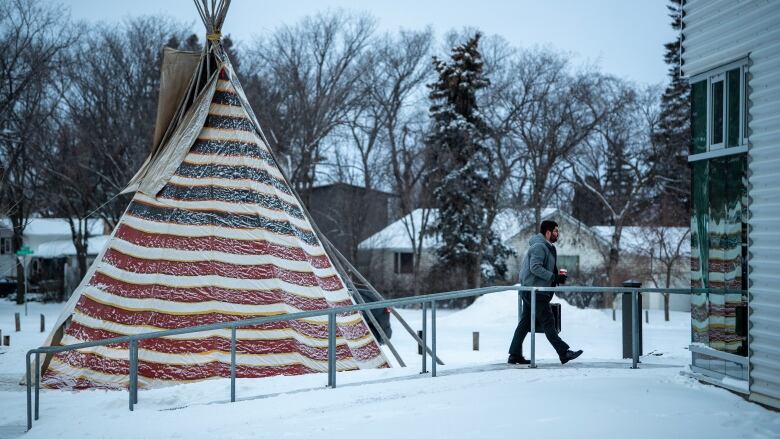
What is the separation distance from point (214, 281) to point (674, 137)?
32632mm

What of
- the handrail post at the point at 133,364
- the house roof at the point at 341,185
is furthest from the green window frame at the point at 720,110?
the house roof at the point at 341,185

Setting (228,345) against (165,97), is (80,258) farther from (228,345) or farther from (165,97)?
(228,345)

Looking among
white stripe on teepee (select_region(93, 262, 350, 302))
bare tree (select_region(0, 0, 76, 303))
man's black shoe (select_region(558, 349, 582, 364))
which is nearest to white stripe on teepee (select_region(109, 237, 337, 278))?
white stripe on teepee (select_region(93, 262, 350, 302))

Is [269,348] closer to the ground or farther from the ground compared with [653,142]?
closer to the ground

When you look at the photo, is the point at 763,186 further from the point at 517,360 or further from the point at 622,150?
the point at 622,150

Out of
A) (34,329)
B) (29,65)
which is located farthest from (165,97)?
(29,65)

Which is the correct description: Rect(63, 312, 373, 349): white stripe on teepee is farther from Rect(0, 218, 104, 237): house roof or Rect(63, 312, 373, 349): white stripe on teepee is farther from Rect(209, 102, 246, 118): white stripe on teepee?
Rect(0, 218, 104, 237): house roof

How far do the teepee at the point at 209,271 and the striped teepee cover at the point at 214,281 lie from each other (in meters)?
0.01

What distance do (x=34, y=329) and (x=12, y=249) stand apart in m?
26.4

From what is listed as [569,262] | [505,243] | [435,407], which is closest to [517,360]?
[435,407]

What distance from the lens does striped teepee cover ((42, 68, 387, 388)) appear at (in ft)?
33.3

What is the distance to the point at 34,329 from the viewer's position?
2161 centimetres

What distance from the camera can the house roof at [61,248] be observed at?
43906 mm

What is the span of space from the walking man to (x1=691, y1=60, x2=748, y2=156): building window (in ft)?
5.77
